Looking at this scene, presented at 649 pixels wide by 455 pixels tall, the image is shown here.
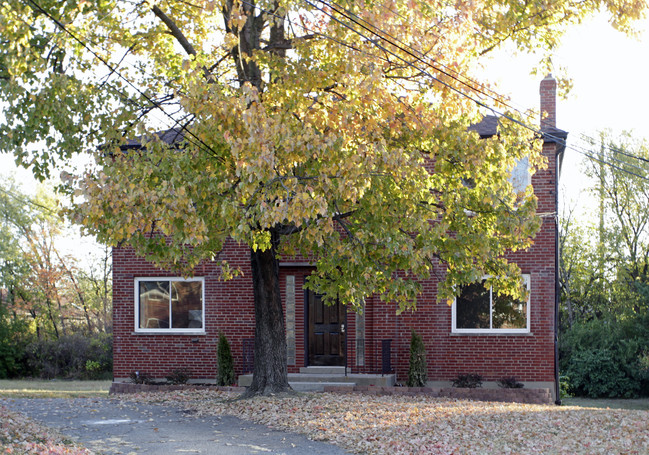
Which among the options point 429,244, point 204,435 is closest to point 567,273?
point 429,244

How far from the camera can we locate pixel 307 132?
10.1m

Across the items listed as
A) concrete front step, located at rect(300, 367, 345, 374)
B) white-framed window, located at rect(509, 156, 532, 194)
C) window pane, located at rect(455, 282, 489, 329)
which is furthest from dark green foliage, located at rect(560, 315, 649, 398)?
concrete front step, located at rect(300, 367, 345, 374)

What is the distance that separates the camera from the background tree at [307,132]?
10133mm

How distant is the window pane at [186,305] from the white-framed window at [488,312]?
6470mm

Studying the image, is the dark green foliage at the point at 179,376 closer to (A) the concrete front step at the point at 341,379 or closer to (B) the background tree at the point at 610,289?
(A) the concrete front step at the point at 341,379

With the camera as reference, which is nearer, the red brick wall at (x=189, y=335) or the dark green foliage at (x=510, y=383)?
the dark green foliage at (x=510, y=383)

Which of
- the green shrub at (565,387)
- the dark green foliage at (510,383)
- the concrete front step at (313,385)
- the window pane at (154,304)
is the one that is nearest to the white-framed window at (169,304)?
the window pane at (154,304)

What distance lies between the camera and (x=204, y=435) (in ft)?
34.9

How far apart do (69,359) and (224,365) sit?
13.1 meters

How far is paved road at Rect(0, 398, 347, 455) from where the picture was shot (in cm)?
964

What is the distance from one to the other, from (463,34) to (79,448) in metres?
8.27

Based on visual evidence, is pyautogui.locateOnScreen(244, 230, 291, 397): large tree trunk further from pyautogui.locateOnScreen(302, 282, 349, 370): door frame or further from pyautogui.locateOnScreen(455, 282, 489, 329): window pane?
pyautogui.locateOnScreen(455, 282, 489, 329): window pane

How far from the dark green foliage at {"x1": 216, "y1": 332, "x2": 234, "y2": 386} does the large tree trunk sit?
3.62 m

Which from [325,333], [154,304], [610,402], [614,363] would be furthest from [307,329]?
[614,363]
